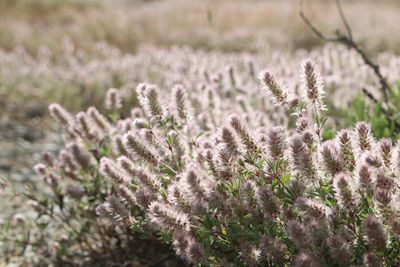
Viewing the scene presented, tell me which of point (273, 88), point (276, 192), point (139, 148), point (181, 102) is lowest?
point (276, 192)

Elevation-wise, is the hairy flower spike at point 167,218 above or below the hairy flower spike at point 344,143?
below

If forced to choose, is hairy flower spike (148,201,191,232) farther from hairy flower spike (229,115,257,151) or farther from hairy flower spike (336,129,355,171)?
hairy flower spike (336,129,355,171)

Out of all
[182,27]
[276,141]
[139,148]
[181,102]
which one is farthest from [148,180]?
[182,27]

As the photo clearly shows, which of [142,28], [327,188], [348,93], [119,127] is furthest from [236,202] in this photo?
[142,28]

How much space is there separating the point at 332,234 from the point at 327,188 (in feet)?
0.69

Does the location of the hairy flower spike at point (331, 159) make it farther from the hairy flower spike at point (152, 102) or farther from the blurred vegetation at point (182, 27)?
the blurred vegetation at point (182, 27)

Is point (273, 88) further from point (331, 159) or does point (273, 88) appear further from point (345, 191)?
point (345, 191)

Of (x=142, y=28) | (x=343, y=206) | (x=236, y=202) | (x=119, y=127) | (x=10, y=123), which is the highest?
(x=343, y=206)

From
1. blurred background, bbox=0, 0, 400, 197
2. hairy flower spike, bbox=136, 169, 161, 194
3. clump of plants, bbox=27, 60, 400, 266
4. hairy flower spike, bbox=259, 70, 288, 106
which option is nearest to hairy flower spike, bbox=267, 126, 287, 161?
clump of plants, bbox=27, 60, 400, 266

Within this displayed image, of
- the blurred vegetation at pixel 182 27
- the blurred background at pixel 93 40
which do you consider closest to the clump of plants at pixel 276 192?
the blurred background at pixel 93 40

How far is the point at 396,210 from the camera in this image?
6.09 feet

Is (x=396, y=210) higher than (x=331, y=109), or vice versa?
(x=396, y=210)

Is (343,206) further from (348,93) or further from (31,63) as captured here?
(31,63)

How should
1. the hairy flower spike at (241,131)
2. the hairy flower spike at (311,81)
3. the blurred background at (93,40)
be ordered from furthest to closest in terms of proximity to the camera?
the blurred background at (93,40) → the hairy flower spike at (311,81) → the hairy flower spike at (241,131)
